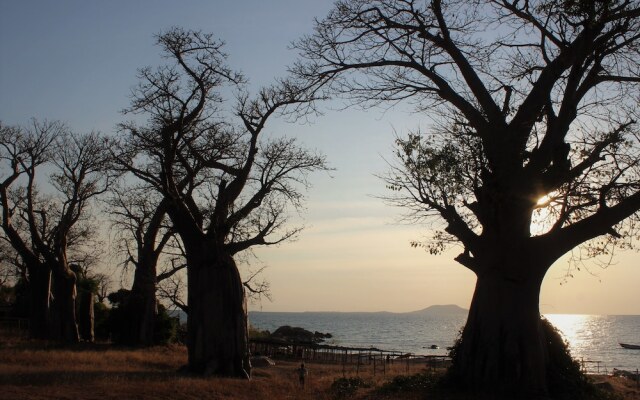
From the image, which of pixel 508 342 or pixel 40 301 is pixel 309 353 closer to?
pixel 40 301

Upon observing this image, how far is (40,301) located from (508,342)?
25.8 meters

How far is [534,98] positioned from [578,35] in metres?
1.59

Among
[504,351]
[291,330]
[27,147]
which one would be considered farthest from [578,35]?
[291,330]

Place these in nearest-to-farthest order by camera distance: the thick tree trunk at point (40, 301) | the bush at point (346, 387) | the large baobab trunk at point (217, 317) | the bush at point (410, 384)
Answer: the bush at point (410, 384), the bush at point (346, 387), the large baobab trunk at point (217, 317), the thick tree trunk at point (40, 301)

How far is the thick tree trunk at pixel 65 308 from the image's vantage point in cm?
3369

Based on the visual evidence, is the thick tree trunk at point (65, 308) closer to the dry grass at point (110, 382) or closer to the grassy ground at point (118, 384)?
the dry grass at point (110, 382)

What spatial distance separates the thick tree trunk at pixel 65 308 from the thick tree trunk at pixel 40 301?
1.73 feet

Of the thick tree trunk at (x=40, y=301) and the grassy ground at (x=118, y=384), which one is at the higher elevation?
the thick tree trunk at (x=40, y=301)

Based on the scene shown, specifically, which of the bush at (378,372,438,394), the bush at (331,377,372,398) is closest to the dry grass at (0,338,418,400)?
the bush at (331,377,372,398)

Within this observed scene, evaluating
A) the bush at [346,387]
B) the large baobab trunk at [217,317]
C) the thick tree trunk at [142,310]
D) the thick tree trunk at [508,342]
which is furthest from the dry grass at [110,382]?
the thick tree trunk at [142,310]

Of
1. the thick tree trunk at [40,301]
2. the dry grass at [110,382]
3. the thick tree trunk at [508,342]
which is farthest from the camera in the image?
the thick tree trunk at [40,301]

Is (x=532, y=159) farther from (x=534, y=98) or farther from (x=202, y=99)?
(x=202, y=99)

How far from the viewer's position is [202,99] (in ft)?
70.3

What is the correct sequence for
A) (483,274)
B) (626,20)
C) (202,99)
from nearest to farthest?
(626,20) < (483,274) < (202,99)
